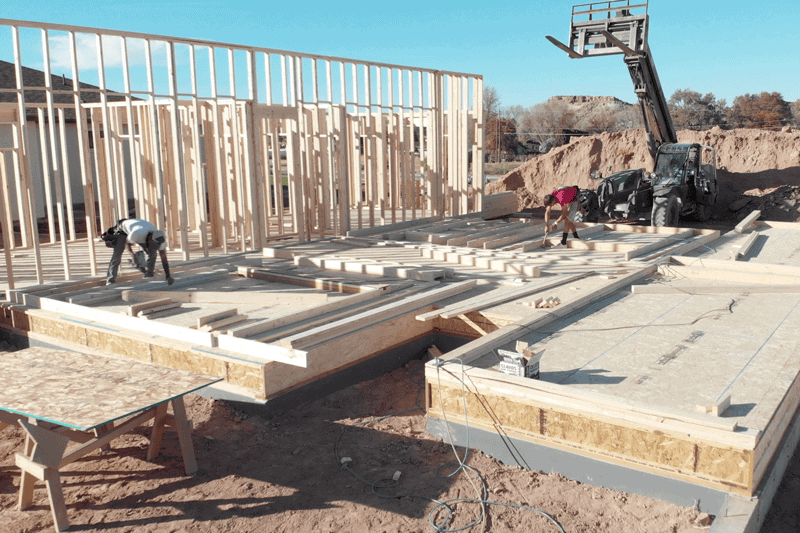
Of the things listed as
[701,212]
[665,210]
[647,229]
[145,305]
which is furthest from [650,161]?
[145,305]

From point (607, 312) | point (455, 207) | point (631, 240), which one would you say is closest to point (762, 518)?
point (607, 312)

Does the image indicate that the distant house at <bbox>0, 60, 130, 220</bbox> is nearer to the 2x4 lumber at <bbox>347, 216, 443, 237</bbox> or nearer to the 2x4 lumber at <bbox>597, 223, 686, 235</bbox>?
the 2x4 lumber at <bbox>347, 216, 443, 237</bbox>

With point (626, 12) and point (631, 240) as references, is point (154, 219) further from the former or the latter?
point (626, 12)

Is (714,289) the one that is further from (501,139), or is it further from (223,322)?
(501,139)

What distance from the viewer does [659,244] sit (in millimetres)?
11586

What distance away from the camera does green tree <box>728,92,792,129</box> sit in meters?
55.2

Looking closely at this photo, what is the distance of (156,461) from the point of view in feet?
17.2

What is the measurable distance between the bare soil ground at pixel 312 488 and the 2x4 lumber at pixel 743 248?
7036 mm

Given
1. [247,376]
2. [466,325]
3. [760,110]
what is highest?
[760,110]

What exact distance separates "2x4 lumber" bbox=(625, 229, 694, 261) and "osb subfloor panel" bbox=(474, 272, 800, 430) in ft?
8.53

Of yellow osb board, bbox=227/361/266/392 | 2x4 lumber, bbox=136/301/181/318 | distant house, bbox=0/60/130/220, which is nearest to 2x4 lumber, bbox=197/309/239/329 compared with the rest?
yellow osb board, bbox=227/361/266/392

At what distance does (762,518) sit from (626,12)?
14.4 meters

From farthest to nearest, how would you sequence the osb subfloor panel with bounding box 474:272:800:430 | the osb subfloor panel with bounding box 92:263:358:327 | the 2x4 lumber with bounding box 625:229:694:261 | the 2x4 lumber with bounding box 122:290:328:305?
the 2x4 lumber with bounding box 625:229:694:261, the 2x4 lumber with bounding box 122:290:328:305, the osb subfloor panel with bounding box 92:263:358:327, the osb subfloor panel with bounding box 474:272:800:430

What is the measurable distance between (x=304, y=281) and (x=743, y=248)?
A: 7504 mm
